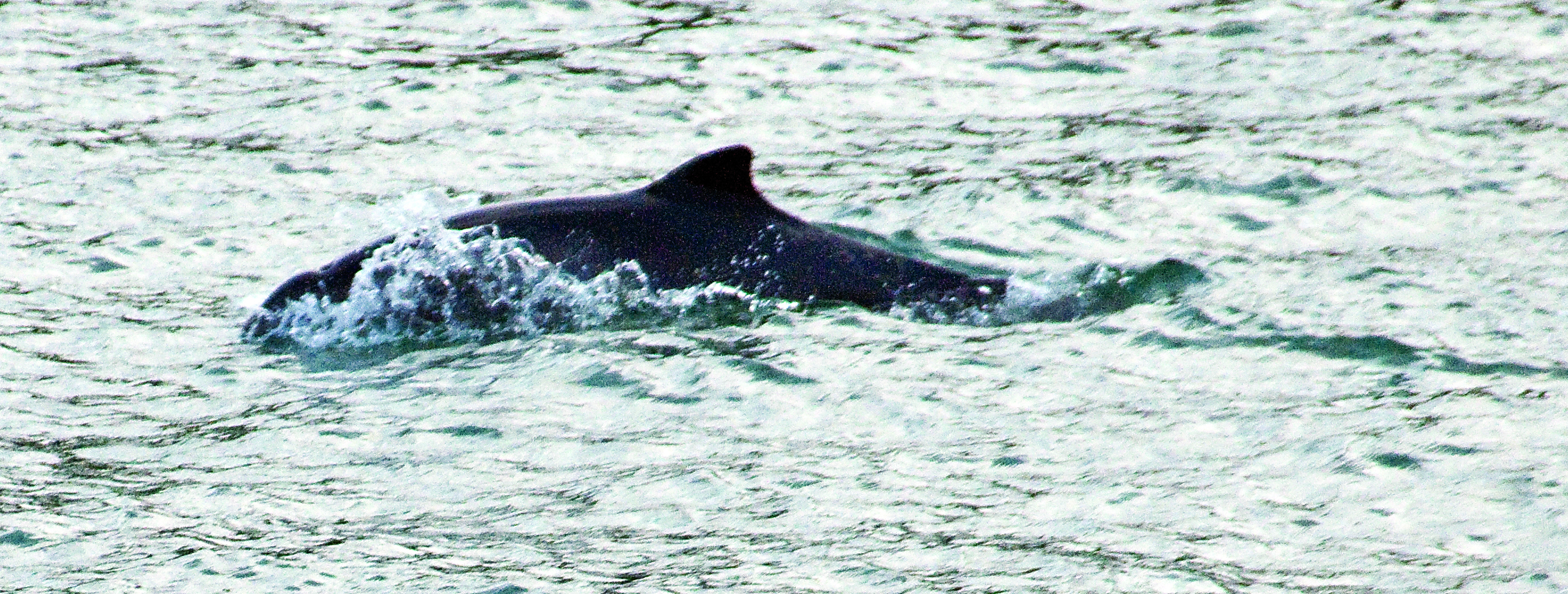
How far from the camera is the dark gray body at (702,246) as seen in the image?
9.14m

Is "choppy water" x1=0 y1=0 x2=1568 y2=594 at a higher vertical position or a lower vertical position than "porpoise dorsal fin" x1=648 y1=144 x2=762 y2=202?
lower

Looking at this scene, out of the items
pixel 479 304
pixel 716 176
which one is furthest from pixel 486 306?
pixel 716 176

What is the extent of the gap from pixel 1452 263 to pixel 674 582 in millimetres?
4876

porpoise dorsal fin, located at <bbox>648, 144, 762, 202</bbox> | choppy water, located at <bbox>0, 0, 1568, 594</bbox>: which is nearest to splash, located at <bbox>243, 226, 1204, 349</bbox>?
choppy water, located at <bbox>0, 0, 1568, 594</bbox>

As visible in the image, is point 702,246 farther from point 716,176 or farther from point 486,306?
point 486,306

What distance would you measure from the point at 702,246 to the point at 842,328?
2.22 feet

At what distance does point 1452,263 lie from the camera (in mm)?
10062

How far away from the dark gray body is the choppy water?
20 cm

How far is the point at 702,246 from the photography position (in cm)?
916

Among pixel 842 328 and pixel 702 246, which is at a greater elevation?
pixel 702 246

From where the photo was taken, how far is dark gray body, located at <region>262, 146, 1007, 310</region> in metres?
9.14

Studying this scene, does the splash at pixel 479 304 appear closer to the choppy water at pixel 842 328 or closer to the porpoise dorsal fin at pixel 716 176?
the choppy water at pixel 842 328

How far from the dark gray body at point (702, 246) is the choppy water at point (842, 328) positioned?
196mm

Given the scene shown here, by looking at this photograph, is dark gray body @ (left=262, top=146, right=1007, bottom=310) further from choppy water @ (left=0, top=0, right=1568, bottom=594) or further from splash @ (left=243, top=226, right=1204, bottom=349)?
choppy water @ (left=0, top=0, right=1568, bottom=594)
